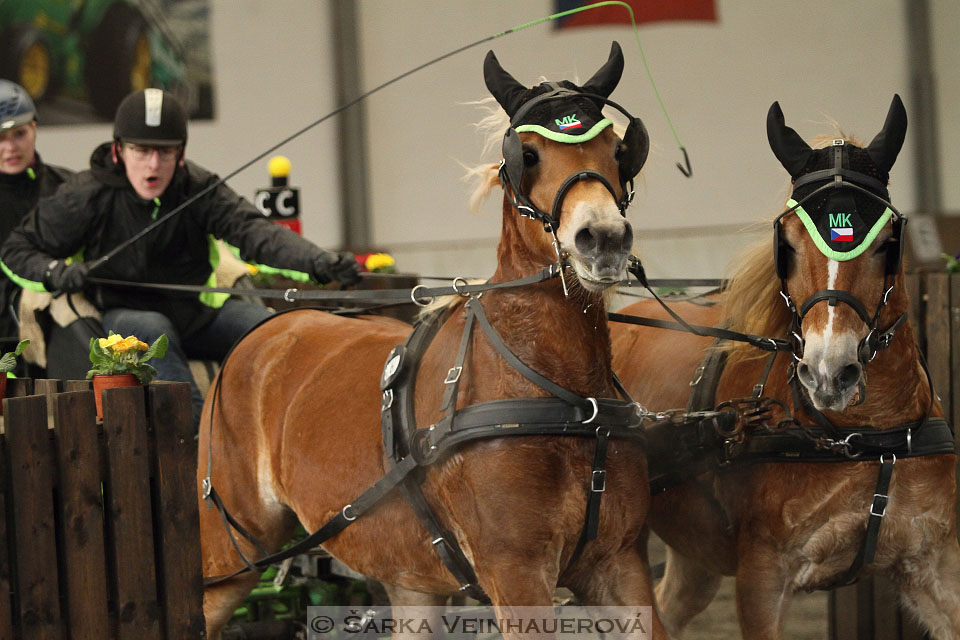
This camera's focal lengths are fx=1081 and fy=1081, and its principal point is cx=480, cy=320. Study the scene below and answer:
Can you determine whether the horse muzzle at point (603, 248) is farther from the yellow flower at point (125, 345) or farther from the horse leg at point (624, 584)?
the yellow flower at point (125, 345)

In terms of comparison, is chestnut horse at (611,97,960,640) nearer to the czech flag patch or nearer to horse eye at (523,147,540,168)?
the czech flag patch

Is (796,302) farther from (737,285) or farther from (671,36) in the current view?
(671,36)

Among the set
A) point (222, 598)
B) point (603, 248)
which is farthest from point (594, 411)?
point (222, 598)

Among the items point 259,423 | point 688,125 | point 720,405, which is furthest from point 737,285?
point 688,125

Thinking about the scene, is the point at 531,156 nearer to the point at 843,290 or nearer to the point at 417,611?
the point at 843,290

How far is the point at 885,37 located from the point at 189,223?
338 inches

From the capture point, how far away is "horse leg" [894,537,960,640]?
2727mm

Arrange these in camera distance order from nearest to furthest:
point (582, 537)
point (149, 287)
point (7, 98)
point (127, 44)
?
point (582, 537) < point (149, 287) < point (7, 98) < point (127, 44)

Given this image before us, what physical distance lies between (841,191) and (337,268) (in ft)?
5.50

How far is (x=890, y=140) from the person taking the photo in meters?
2.70

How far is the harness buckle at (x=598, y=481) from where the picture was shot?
8.20ft

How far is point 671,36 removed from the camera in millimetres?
10727

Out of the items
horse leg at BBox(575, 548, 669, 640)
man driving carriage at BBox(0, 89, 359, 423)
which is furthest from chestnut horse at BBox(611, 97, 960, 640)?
man driving carriage at BBox(0, 89, 359, 423)

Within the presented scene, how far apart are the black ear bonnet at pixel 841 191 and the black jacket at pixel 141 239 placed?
1704mm
